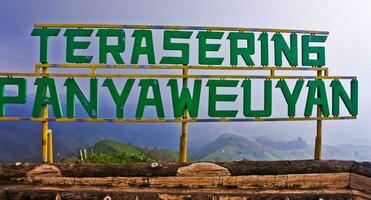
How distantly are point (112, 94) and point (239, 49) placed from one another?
2241mm

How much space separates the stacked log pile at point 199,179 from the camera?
666cm

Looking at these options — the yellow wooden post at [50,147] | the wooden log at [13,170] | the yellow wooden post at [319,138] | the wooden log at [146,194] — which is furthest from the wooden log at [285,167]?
the yellow wooden post at [50,147]

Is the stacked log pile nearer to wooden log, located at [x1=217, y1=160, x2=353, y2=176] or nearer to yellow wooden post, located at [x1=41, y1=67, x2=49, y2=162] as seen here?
wooden log, located at [x1=217, y1=160, x2=353, y2=176]

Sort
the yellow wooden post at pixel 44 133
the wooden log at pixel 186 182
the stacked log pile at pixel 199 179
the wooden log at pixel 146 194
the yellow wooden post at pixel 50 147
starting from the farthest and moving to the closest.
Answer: the yellow wooden post at pixel 50 147, the yellow wooden post at pixel 44 133, the wooden log at pixel 186 182, the stacked log pile at pixel 199 179, the wooden log at pixel 146 194

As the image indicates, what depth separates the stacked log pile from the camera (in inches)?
262

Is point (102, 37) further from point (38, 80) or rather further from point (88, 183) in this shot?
point (88, 183)

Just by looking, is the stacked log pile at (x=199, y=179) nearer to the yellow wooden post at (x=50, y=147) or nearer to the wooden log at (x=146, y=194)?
the wooden log at (x=146, y=194)

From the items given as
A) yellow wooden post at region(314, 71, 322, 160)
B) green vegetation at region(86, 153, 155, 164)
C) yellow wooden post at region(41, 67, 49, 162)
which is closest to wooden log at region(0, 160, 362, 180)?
yellow wooden post at region(41, 67, 49, 162)

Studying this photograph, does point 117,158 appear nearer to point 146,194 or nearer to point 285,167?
point 146,194

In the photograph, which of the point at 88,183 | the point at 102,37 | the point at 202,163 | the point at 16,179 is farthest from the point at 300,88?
the point at 16,179

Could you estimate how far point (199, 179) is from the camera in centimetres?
679

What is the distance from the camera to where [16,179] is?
269 inches

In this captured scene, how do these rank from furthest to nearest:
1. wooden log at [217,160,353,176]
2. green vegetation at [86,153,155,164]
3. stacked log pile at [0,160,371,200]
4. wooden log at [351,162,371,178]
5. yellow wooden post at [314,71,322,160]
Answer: green vegetation at [86,153,155,164] → yellow wooden post at [314,71,322,160] → wooden log at [351,162,371,178] → wooden log at [217,160,353,176] → stacked log pile at [0,160,371,200]

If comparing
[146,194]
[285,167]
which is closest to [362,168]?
[285,167]
